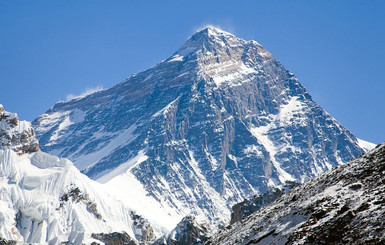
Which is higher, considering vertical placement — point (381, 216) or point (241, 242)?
point (241, 242)

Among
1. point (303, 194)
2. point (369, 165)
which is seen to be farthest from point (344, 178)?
point (303, 194)

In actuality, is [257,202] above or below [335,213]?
above

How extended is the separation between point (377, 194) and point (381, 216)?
14.2 feet

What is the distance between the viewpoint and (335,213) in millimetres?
48375

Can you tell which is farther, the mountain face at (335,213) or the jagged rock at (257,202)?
the jagged rock at (257,202)

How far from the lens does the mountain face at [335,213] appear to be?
43781mm

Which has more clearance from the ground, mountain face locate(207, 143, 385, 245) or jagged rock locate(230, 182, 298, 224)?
jagged rock locate(230, 182, 298, 224)

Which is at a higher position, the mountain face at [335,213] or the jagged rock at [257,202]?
the jagged rock at [257,202]

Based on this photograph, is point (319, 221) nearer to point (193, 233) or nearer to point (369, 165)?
point (369, 165)

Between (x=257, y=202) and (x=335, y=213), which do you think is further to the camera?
(x=257, y=202)

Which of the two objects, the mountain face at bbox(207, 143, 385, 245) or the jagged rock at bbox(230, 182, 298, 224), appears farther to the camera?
the jagged rock at bbox(230, 182, 298, 224)

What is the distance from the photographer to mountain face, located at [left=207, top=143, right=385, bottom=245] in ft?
144

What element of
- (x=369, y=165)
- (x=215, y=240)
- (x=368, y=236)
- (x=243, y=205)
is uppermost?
(x=243, y=205)

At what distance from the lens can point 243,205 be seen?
170 m
